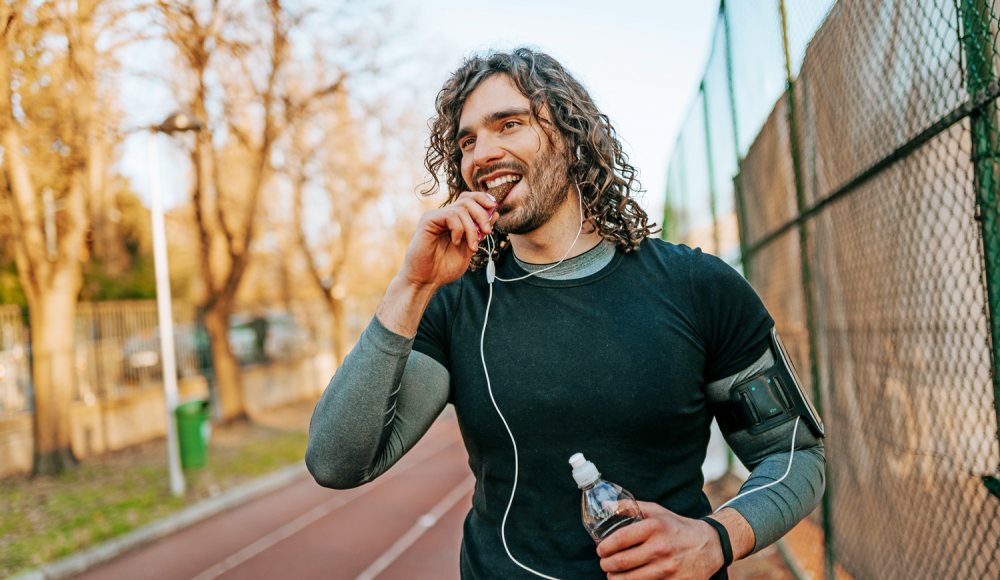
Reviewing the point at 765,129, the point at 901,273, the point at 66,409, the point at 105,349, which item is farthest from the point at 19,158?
the point at 901,273

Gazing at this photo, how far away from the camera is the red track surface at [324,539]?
242 inches

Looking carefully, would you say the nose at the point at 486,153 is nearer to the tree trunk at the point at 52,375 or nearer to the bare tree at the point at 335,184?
the tree trunk at the point at 52,375

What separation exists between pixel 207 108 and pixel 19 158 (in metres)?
3.58

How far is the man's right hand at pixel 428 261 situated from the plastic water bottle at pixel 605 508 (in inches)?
19.5

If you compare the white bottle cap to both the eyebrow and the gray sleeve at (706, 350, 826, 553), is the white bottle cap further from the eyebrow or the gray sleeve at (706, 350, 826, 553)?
the eyebrow

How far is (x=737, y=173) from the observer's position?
5410mm

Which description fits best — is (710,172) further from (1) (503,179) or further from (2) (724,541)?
(2) (724,541)

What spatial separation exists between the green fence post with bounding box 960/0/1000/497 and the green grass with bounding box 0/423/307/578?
6.93 meters

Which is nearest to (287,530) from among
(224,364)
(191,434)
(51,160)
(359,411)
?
(191,434)

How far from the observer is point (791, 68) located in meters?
3.67

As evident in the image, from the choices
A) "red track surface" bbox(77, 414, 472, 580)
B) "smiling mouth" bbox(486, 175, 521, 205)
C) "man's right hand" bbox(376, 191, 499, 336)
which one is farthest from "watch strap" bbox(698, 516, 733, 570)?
"red track surface" bbox(77, 414, 472, 580)

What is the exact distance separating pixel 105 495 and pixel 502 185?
8371 mm

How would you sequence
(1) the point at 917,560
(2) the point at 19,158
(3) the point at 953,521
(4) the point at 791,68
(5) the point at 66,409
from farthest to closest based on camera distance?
1. (5) the point at 66,409
2. (2) the point at 19,158
3. (4) the point at 791,68
4. (1) the point at 917,560
5. (3) the point at 953,521

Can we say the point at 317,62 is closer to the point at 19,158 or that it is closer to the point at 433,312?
the point at 19,158
